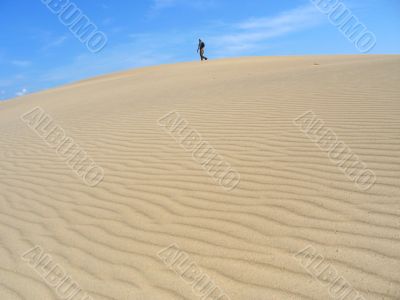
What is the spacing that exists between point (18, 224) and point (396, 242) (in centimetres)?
337

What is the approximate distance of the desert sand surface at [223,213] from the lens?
8.18 ft

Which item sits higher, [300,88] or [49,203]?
[300,88]

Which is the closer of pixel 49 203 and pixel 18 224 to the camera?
pixel 18 224

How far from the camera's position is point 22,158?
6406 mm

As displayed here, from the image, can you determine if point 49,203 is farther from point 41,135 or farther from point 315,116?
point 41,135

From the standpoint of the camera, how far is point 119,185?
14.1ft

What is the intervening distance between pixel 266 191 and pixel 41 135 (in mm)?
6251

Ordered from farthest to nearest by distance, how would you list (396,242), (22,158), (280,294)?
(22,158)
(396,242)
(280,294)

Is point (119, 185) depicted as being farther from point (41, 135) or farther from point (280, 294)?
point (41, 135)

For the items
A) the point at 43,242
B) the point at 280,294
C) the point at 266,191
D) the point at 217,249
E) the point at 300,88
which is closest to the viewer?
the point at 280,294

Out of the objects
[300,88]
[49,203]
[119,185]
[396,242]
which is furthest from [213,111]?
[396,242]

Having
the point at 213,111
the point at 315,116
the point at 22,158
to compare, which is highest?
the point at 213,111

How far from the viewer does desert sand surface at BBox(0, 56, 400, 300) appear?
98.1 inches

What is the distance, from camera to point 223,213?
326 centimetres
